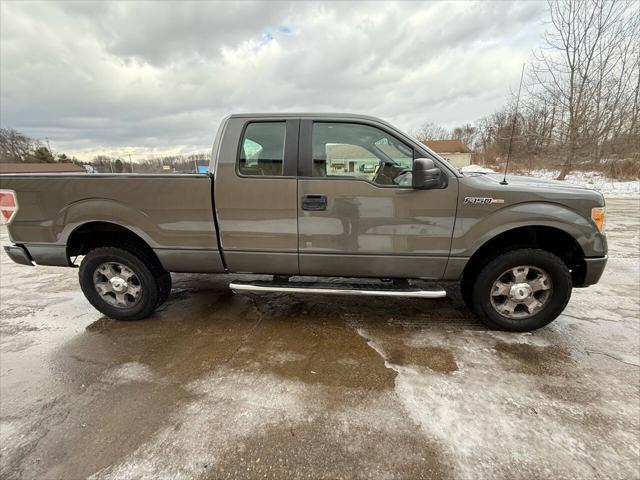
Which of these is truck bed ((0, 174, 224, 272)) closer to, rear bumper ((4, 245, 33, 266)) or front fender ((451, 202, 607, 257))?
rear bumper ((4, 245, 33, 266))

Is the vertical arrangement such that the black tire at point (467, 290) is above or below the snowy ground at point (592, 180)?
below

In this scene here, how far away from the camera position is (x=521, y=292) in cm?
293

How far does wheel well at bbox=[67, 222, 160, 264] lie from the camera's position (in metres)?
3.19

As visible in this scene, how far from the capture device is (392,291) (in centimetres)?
290

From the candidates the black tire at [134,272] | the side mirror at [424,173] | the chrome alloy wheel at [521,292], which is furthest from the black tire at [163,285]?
the chrome alloy wheel at [521,292]

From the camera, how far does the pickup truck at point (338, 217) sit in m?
2.77

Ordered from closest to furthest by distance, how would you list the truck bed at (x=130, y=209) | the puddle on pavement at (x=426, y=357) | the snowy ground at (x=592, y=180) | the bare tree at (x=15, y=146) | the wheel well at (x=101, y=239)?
the puddle on pavement at (x=426, y=357) → the truck bed at (x=130, y=209) → the wheel well at (x=101, y=239) → the snowy ground at (x=592, y=180) → the bare tree at (x=15, y=146)

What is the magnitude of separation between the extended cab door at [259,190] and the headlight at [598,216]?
2.65 m

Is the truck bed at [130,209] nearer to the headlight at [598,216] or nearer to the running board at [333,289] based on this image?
the running board at [333,289]

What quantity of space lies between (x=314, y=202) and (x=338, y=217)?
26cm

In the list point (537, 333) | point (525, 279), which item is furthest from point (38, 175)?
point (537, 333)

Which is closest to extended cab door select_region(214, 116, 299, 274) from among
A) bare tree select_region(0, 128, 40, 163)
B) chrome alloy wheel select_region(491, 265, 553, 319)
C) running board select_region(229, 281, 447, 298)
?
running board select_region(229, 281, 447, 298)

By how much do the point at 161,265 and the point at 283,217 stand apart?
1.48 metres

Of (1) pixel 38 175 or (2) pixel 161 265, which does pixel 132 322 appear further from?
(1) pixel 38 175
